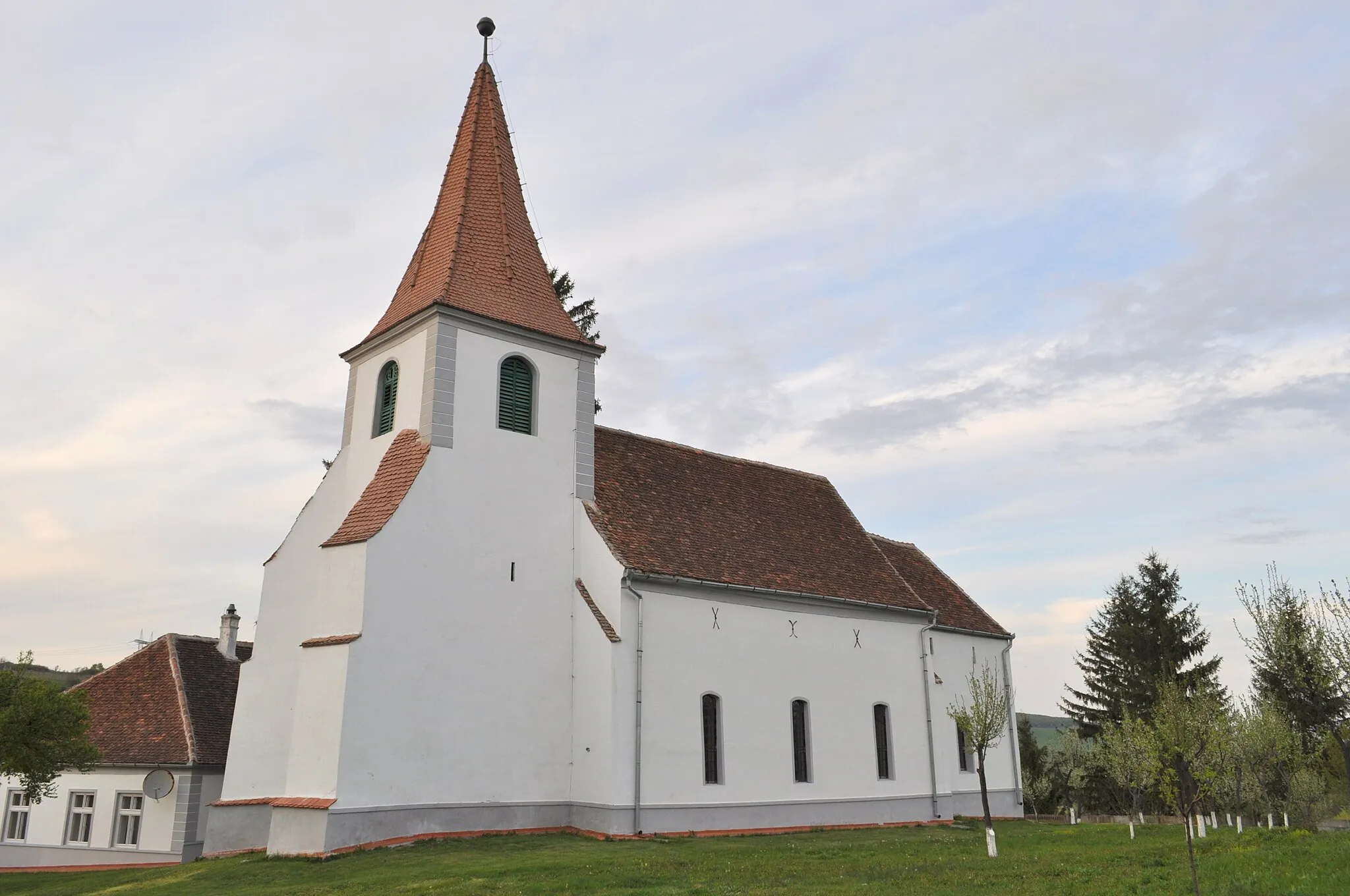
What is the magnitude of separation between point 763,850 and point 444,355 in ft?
40.4

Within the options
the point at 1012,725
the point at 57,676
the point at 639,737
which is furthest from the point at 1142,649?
the point at 57,676

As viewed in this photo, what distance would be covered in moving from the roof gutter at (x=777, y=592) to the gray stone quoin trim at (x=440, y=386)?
16.7ft

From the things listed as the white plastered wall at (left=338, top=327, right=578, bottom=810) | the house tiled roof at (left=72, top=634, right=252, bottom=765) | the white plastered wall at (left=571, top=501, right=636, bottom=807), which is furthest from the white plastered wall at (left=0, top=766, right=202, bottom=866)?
the white plastered wall at (left=571, top=501, right=636, bottom=807)

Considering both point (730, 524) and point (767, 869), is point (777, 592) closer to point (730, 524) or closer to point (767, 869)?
point (730, 524)

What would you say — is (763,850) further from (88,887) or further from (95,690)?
(95,690)

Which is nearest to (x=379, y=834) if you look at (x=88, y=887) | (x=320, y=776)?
(x=320, y=776)

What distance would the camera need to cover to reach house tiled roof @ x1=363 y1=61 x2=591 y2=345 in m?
22.4

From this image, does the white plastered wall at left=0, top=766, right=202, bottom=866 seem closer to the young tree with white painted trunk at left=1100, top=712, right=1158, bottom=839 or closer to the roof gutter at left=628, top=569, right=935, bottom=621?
the roof gutter at left=628, top=569, right=935, bottom=621

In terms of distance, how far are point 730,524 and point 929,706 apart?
7735 mm

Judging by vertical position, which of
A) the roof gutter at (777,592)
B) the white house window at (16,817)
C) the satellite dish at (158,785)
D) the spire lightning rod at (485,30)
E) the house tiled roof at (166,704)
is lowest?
the white house window at (16,817)

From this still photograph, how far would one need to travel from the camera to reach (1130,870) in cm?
1405

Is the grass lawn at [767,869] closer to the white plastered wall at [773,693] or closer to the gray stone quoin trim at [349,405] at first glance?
the white plastered wall at [773,693]

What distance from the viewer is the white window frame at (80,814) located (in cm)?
2531

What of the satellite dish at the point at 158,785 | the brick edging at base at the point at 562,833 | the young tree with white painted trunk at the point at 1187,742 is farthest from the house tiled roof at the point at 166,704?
the young tree with white painted trunk at the point at 1187,742
